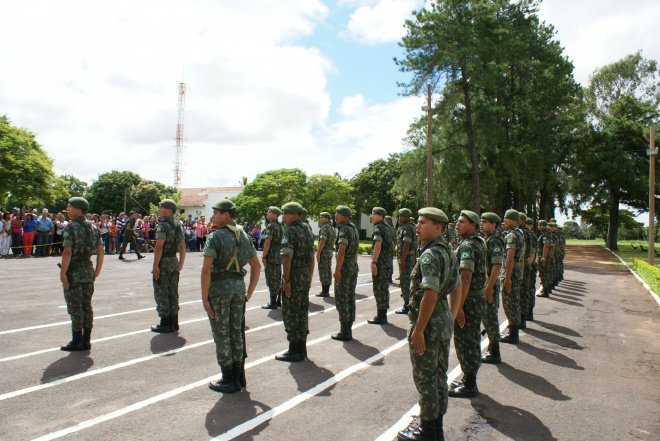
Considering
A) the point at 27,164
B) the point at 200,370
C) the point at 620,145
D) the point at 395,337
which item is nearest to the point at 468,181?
the point at 620,145

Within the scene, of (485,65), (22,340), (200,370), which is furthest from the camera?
(485,65)

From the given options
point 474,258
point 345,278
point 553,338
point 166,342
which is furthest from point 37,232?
point 553,338

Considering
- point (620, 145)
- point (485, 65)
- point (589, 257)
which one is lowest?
point (589, 257)

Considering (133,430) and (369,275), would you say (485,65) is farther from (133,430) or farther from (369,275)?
(133,430)

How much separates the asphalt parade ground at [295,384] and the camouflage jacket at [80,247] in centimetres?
108

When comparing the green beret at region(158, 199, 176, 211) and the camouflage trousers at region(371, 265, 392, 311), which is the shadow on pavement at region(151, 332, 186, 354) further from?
the camouflage trousers at region(371, 265, 392, 311)

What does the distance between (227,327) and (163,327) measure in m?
3.05

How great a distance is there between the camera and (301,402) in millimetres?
4695

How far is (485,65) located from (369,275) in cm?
1759

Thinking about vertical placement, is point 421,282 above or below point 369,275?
above

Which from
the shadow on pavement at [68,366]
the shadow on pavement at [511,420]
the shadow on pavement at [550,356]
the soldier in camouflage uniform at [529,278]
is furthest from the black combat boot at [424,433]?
the soldier in camouflage uniform at [529,278]

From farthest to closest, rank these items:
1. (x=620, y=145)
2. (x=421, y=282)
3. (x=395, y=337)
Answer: (x=620, y=145)
(x=395, y=337)
(x=421, y=282)

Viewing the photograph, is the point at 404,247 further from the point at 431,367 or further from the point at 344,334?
the point at 431,367

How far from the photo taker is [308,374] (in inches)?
219
